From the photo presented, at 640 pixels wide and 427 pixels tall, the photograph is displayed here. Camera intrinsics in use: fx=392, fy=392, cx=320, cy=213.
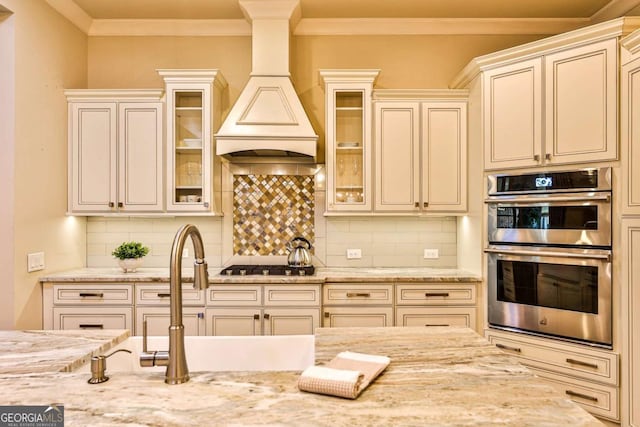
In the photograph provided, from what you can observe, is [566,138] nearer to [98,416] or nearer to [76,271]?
[98,416]

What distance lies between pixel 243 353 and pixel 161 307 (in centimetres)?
177

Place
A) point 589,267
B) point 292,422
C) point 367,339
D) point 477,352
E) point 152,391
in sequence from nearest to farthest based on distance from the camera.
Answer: point 292,422 → point 152,391 → point 477,352 → point 367,339 → point 589,267

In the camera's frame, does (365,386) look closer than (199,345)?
Yes

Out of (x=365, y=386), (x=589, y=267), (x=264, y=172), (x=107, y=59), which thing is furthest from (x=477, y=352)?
(x=107, y=59)

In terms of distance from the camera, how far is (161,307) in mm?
2973

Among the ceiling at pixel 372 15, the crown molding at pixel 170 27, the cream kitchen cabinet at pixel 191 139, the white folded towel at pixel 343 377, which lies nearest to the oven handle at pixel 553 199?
the ceiling at pixel 372 15

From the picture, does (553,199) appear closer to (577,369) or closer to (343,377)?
(577,369)

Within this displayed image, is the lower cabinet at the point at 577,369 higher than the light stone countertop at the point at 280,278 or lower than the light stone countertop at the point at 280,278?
lower

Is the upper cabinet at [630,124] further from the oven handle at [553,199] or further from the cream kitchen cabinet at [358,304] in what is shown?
the cream kitchen cabinet at [358,304]

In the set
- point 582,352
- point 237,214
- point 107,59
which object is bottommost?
point 582,352

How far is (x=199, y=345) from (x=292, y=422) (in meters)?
0.73

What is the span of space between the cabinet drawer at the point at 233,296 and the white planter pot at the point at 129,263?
2.21ft

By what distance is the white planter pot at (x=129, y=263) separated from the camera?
3096mm

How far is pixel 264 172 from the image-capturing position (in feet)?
11.5
